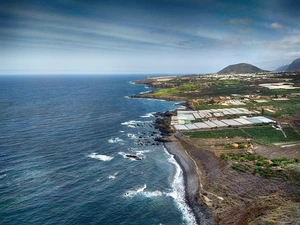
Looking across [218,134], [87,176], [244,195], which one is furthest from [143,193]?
[218,134]

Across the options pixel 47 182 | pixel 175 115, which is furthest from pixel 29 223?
pixel 175 115

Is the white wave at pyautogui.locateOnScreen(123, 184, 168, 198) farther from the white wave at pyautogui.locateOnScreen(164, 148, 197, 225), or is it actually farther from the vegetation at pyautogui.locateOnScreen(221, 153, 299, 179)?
the vegetation at pyautogui.locateOnScreen(221, 153, 299, 179)

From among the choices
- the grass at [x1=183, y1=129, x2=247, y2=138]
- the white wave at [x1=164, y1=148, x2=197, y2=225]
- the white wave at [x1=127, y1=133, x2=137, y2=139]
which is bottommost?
the white wave at [x1=127, y1=133, x2=137, y2=139]

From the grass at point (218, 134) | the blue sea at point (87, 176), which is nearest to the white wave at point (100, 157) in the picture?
the blue sea at point (87, 176)

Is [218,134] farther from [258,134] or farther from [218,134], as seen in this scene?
[258,134]

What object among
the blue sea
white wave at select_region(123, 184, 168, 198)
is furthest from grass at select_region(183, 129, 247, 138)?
white wave at select_region(123, 184, 168, 198)

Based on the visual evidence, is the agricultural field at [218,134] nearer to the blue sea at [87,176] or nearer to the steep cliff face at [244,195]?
the blue sea at [87,176]
